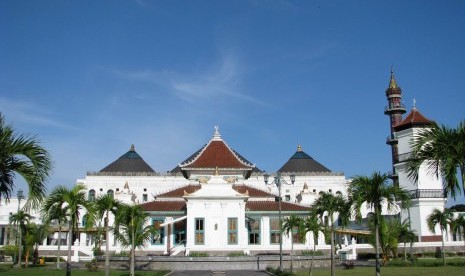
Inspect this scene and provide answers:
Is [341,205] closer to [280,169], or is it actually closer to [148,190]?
[148,190]

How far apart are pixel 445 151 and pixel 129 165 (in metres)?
80.6

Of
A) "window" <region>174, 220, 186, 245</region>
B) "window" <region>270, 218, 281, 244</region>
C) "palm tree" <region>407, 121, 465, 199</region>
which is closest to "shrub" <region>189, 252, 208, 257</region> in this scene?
"window" <region>174, 220, 186, 245</region>

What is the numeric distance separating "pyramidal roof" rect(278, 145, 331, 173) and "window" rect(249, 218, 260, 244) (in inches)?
1669

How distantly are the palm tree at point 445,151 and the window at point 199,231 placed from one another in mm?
32885

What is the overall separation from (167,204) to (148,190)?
33.9 meters

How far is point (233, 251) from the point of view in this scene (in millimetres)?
45344

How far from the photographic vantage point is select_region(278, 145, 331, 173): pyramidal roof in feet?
301

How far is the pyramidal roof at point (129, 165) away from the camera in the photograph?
3526 inches

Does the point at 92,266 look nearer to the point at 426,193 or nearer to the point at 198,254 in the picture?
the point at 198,254

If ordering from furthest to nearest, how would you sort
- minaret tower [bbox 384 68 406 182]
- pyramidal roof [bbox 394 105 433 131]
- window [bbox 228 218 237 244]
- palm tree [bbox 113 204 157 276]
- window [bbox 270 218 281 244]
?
minaret tower [bbox 384 68 406 182], pyramidal roof [bbox 394 105 433 131], window [bbox 270 218 281 244], window [bbox 228 218 237 244], palm tree [bbox 113 204 157 276]

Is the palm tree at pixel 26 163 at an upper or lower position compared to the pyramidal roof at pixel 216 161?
lower

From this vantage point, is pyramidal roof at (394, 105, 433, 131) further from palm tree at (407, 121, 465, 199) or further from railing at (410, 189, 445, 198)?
palm tree at (407, 121, 465, 199)

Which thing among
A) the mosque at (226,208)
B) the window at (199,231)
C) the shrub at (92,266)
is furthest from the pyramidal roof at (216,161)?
the shrub at (92,266)

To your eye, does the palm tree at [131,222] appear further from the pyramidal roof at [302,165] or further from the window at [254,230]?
the pyramidal roof at [302,165]
